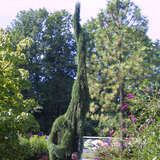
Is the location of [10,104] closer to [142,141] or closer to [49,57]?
[142,141]

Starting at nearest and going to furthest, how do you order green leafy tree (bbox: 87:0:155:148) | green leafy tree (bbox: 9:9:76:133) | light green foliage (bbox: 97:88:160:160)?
light green foliage (bbox: 97:88:160:160) → green leafy tree (bbox: 87:0:155:148) → green leafy tree (bbox: 9:9:76:133)

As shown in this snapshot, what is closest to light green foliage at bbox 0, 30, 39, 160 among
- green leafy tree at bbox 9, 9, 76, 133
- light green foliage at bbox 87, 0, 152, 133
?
light green foliage at bbox 87, 0, 152, 133

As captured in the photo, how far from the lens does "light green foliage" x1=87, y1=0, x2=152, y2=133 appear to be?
325 inches

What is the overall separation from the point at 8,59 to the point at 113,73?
4.63 m

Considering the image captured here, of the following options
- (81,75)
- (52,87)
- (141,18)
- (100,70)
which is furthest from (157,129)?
(52,87)

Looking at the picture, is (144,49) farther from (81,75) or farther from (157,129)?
(157,129)

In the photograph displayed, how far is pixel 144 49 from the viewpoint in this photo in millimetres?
8078

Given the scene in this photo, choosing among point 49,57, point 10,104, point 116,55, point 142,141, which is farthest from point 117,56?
point 49,57

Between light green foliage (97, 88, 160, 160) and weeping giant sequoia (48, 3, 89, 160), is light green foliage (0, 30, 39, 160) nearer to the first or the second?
light green foliage (97, 88, 160, 160)

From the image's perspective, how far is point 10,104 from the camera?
14.6 feet

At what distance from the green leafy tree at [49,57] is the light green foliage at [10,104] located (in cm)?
1640

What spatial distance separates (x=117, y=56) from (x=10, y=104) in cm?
513

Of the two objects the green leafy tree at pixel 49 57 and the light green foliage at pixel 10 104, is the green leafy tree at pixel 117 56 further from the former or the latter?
the green leafy tree at pixel 49 57

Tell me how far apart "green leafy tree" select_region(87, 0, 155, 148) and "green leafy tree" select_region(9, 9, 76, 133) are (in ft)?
41.9
